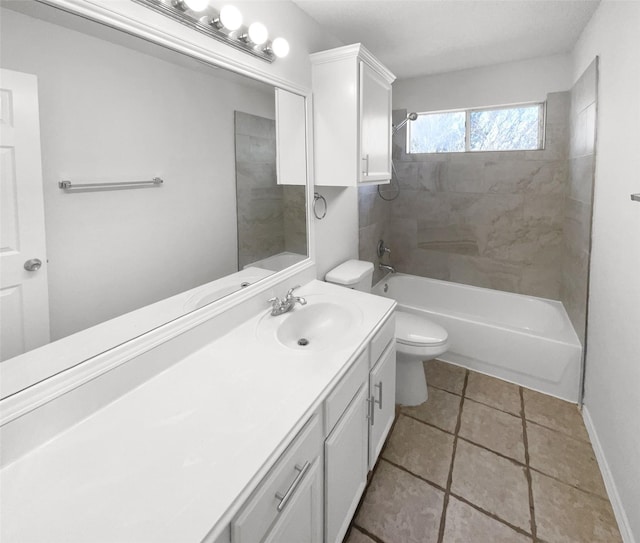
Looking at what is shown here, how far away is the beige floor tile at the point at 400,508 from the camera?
147 cm

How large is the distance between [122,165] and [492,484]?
6.80 ft

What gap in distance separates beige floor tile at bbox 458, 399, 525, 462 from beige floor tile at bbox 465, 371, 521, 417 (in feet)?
0.23

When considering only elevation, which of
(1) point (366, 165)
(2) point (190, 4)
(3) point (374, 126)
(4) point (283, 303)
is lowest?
(4) point (283, 303)

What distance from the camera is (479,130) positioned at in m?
3.09

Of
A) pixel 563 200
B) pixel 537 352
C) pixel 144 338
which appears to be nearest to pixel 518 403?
pixel 537 352

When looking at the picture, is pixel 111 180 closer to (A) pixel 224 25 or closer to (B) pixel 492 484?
(A) pixel 224 25

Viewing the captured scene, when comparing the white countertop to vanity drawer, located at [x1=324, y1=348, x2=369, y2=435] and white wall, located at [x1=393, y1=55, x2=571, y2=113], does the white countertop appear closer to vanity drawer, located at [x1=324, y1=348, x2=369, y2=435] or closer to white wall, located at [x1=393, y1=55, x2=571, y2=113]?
vanity drawer, located at [x1=324, y1=348, x2=369, y2=435]

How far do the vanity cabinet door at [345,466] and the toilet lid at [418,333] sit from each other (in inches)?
30.2

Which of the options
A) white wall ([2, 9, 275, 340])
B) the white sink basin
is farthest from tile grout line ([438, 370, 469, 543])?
white wall ([2, 9, 275, 340])

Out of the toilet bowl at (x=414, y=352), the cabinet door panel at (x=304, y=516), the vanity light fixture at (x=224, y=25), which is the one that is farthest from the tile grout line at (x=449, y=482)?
the vanity light fixture at (x=224, y=25)

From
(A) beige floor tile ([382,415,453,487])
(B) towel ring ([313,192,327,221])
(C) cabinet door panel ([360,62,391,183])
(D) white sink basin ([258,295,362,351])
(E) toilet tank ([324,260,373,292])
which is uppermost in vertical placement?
(C) cabinet door panel ([360,62,391,183])

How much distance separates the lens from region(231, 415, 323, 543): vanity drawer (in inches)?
30.3

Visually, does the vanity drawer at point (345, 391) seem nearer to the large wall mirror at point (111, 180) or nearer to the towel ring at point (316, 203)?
the large wall mirror at point (111, 180)

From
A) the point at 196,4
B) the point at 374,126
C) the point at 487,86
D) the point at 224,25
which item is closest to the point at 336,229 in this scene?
the point at 374,126
